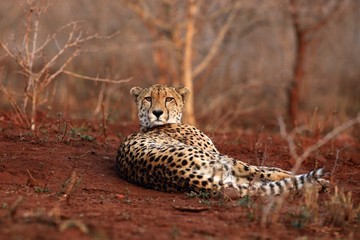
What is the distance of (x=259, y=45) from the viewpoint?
1664 cm

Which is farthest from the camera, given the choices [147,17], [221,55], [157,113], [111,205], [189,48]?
[221,55]

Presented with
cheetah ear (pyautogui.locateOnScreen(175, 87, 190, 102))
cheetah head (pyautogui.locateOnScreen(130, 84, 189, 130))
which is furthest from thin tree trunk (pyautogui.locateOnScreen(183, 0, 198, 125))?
cheetah head (pyautogui.locateOnScreen(130, 84, 189, 130))

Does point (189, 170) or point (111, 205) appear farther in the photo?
point (189, 170)

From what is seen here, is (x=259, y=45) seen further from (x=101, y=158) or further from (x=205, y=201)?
(x=205, y=201)

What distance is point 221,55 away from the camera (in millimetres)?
13391

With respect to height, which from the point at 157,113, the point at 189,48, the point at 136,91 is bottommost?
the point at 157,113

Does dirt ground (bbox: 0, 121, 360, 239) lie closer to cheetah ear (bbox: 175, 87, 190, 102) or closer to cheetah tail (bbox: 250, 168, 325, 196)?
cheetah tail (bbox: 250, 168, 325, 196)

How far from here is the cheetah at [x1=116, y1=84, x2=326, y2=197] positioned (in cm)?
430

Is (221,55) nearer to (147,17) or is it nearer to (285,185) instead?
A: (147,17)

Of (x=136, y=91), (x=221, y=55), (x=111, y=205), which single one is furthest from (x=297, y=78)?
(x=111, y=205)

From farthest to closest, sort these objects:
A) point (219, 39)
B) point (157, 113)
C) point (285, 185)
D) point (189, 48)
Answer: point (219, 39)
point (189, 48)
point (157, 113)
point (285, 185)

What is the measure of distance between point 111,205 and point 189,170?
72 centimetres

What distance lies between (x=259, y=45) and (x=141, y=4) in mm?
5484

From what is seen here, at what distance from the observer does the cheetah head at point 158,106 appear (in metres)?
5.34
